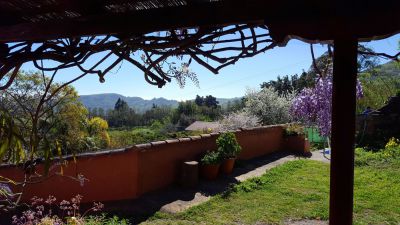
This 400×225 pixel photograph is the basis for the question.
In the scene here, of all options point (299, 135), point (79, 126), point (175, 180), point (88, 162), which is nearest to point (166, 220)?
point (88, 162)

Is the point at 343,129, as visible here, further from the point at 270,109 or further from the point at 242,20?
the point at 270,109

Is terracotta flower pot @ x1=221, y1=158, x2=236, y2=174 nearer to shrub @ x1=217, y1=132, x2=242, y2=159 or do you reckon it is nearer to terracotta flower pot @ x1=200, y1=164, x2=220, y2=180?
shrub @ x1=217, y1=132, x2=242, y2=159

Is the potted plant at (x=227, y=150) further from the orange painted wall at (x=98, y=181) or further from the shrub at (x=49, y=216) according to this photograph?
the shrub at (x=49, y=216)

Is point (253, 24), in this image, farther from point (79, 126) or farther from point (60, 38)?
point (79, 126)

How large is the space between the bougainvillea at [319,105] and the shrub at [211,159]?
2508 mm

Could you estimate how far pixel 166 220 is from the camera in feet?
17.6

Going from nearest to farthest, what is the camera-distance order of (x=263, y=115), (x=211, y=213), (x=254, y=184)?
(x=211, y=213) < (x=254, y=184) < (x=263, y=115)

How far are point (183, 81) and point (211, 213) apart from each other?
3.65 meters

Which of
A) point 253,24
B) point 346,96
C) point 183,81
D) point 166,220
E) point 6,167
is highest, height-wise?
point 253,24

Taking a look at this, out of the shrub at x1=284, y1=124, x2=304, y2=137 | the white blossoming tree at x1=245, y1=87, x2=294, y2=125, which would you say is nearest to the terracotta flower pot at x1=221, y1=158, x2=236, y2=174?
the shrub at x1=284, y1=124, x2=304, y2=137

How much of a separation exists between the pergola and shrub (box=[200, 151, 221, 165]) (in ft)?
18.8

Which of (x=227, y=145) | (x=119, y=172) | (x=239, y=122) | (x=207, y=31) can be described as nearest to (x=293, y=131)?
(x=239, y=122)

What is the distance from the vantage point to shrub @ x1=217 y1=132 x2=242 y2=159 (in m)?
8.30

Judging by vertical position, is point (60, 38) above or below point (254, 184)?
above
